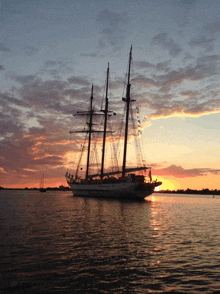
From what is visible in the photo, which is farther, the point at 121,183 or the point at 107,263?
the point at 121,183

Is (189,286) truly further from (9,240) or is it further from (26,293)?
(9,240)

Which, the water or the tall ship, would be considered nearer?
the water

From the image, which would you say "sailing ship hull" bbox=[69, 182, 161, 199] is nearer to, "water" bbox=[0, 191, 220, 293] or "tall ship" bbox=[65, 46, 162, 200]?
"tall ship" bbox=[65, 46, 162, 200]

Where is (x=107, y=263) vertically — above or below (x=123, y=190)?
below

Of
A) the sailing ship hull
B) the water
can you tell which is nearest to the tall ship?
the sailing ship hull

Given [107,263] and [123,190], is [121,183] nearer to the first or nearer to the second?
[123,190]

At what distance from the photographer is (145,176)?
86938 millimetres

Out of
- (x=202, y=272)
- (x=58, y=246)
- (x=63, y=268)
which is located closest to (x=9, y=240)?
(x=58, y=246)

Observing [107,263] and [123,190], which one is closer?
[107,263]

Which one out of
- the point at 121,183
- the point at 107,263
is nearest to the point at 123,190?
the point at 121,183

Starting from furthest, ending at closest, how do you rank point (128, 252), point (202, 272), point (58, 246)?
1. point (58, 246)
2. point (128, 252)
3. point (202, 272)

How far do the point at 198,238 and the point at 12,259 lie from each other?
50.1 ft

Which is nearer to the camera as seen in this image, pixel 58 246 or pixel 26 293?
pixel 26 293

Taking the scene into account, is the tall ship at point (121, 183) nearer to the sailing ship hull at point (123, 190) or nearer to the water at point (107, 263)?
the sailing ship hull at point (123, 190)
